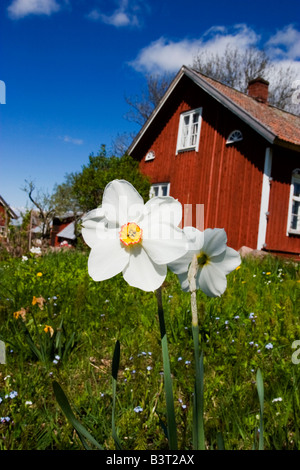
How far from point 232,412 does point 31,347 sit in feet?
3.67

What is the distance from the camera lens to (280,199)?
1013 centimetres

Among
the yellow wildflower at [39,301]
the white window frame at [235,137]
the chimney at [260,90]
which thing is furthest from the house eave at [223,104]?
the yellow wildflower at [39,301]

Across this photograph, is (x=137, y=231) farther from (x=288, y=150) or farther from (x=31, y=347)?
(x=288, y=150)

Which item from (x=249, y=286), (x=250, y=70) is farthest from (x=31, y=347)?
(x=250, y=70)

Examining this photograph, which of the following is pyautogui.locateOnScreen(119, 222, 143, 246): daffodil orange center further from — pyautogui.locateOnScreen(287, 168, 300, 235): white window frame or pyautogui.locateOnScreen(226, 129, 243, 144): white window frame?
pyautogui.locateOnScreen(226, 129, 243, 144): white window frame

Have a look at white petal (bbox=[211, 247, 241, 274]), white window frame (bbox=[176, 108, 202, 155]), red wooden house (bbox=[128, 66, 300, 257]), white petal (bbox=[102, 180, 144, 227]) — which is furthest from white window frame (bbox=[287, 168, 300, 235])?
white petal (bbox=[102, 180, 144, 227])

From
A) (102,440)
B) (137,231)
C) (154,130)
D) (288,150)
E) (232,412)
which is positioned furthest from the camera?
(154,130)

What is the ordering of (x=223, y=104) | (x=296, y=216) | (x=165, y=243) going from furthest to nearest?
(x=223, y=104) < (x=296, y=216) < (x=165, y=243)

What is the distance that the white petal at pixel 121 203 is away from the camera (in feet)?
2.31

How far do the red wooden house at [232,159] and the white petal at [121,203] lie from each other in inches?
345

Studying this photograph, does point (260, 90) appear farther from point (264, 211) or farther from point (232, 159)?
point (264, 211)

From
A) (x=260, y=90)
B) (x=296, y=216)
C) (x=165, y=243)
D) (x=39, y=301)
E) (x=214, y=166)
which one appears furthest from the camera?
(x=260, y=90)

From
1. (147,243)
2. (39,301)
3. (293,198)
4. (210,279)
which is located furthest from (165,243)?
(293,198)
